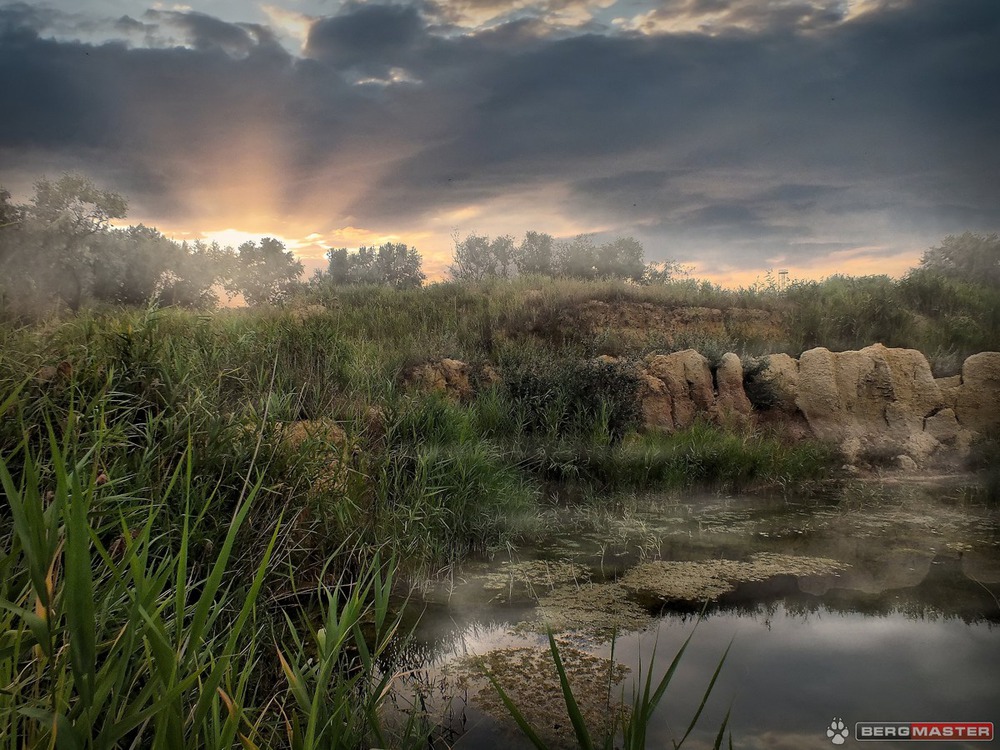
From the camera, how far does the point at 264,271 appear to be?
45.1 ft

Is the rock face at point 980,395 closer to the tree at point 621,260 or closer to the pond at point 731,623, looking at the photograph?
the pond at point 731,623

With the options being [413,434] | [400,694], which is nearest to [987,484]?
[413,434]

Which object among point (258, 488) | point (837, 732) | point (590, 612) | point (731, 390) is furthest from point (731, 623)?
point (731, 390)

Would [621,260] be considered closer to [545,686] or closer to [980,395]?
[980,395]

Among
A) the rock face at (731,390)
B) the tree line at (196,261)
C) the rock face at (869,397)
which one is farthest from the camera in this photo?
the rock face at (731,390)

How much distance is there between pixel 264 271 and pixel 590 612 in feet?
39.8

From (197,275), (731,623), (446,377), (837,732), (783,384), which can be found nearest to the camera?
(837,732)

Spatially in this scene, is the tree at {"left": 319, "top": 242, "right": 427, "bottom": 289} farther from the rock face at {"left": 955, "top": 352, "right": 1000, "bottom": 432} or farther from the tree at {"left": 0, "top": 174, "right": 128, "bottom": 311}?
the rock face at {"left": 955, "top": 352, "right": 1000, "bottom": 432}

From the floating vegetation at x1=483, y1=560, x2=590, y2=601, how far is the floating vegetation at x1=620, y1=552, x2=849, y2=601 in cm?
36

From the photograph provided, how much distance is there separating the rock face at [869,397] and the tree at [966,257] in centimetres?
509

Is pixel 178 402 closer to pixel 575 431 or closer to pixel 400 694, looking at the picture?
pixel 400 694

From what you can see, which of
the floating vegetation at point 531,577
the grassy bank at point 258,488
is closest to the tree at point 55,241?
the grassy bank at point 258,488

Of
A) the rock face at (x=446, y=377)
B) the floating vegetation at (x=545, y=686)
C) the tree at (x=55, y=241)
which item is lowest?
the floating vegetation at (x=545, y=686)

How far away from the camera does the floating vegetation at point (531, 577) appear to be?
410 centimetres
